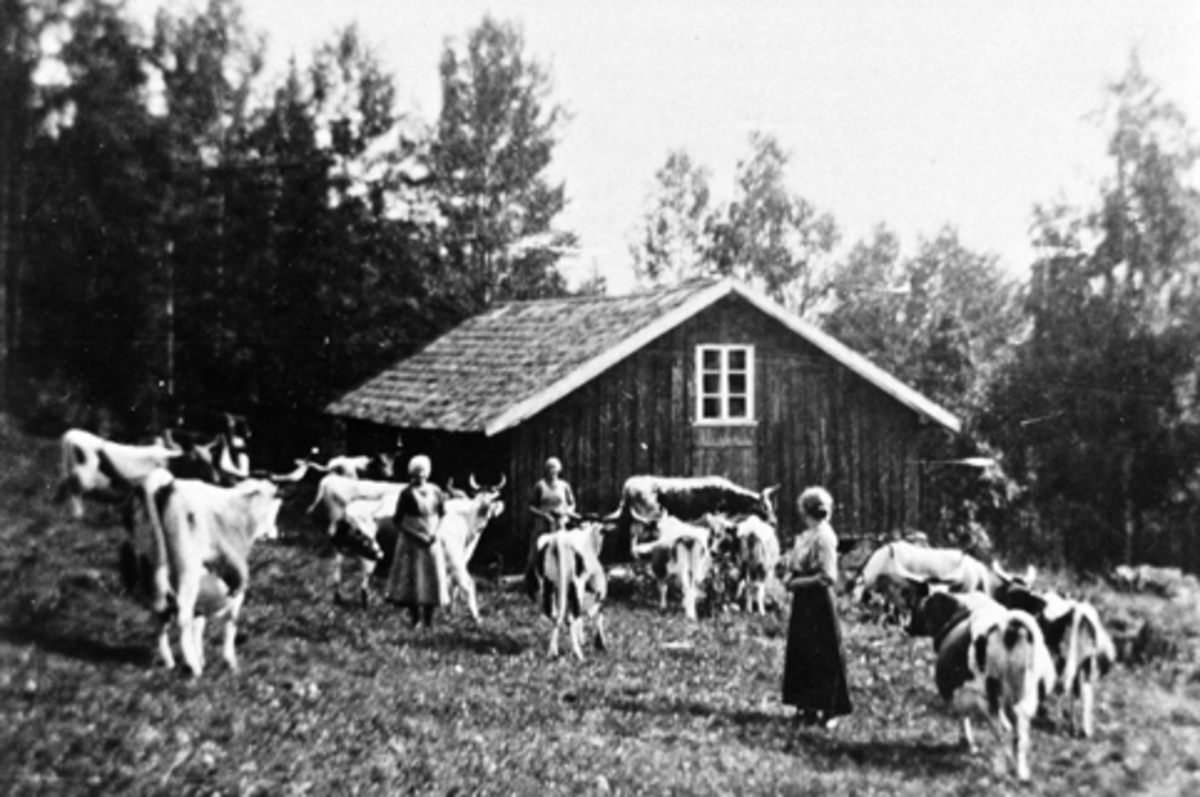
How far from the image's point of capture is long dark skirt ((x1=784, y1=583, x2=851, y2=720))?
450cm

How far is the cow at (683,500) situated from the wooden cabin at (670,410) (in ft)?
0.28

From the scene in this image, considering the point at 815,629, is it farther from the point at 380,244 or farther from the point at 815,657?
the point at 380,244

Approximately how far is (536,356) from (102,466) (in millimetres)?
3491

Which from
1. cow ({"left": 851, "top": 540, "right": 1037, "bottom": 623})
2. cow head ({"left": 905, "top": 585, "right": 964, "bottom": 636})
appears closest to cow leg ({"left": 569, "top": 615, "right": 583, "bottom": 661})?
cow ({"left": 851, "top": 540, "right": 1037, "bottom": 623})

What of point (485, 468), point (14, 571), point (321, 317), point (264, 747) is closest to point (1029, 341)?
point (485, 468)

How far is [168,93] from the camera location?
426cm

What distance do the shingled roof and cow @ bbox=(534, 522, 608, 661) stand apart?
1004 millimetres

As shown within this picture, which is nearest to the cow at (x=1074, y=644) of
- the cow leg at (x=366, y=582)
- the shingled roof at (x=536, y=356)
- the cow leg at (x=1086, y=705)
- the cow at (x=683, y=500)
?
the cow leg at (x=1086, y=705)

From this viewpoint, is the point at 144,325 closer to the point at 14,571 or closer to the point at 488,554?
the point at 14,571

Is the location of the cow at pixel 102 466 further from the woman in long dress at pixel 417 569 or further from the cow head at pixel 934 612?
the cow head at pixel 934 612

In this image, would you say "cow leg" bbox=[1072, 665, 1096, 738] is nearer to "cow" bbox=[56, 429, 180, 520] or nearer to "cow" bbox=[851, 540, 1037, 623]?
"cow" bbox=[851, 540, 1037, 623]

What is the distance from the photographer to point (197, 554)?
13.8ft

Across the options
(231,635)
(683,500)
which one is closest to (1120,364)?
(683,500)

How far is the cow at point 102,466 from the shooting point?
4.17 meters
